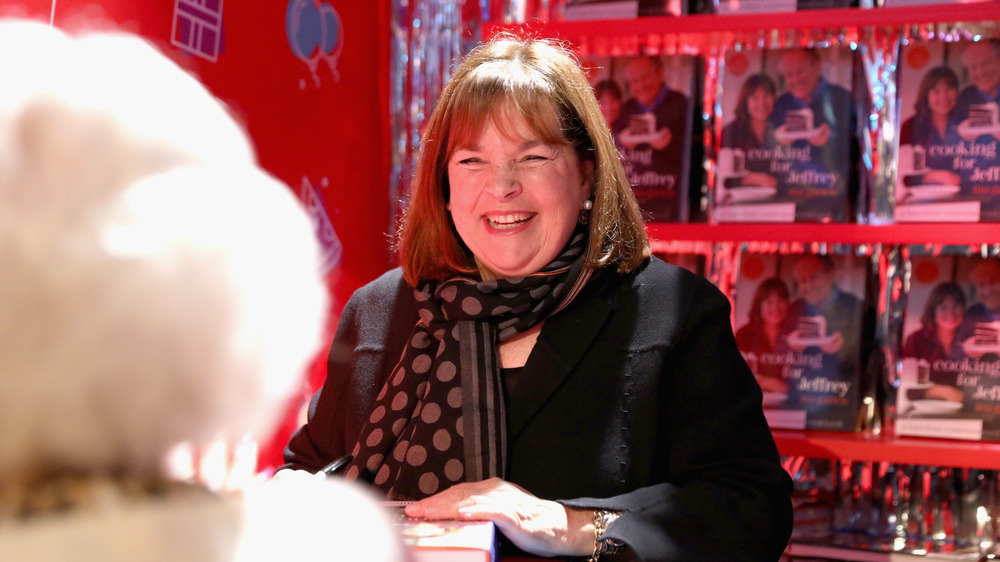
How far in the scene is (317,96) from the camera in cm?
281

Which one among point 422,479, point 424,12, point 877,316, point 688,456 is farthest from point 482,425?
point 424,12

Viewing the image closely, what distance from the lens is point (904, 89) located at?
234 centimetres

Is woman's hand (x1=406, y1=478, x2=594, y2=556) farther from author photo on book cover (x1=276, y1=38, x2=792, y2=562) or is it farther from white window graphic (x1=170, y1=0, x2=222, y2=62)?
white window graphic (x1=170, y1=0, x2=222, y2=62)

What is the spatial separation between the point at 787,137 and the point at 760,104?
4.6 inches

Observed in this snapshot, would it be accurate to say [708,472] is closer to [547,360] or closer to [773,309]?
[547,360]

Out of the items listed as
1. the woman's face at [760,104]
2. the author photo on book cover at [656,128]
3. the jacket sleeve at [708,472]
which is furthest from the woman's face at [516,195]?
the woman's face at [760,104]

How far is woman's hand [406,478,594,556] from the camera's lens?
1.16 metres

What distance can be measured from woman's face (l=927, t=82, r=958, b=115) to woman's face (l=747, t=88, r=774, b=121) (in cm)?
40

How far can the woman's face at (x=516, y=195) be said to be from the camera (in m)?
1.74

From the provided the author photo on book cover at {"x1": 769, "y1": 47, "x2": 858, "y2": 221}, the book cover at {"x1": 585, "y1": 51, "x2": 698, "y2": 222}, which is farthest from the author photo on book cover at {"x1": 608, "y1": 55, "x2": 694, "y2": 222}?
the author photo on book cover at {"x1": 769, "y1": 47, "x2": 858, "y2": 221}

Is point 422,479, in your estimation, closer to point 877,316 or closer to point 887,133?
point 877,316

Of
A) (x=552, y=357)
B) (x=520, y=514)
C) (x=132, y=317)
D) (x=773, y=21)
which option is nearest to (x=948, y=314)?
(x=773, y=21)

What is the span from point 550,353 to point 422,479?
32cm

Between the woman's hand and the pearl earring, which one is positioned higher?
the pearl earring
